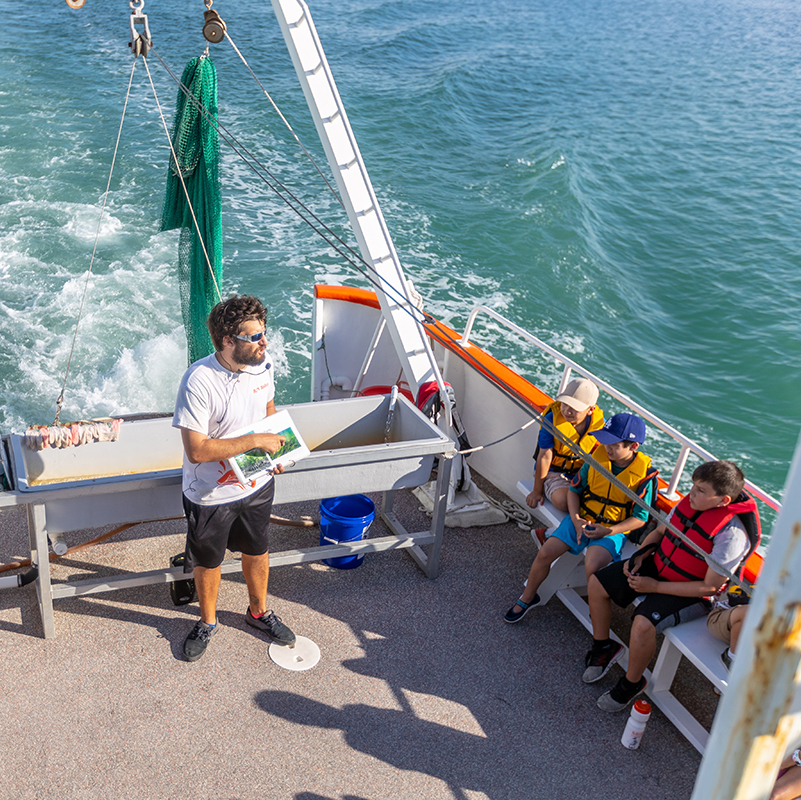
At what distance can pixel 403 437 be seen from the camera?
4.22 meters

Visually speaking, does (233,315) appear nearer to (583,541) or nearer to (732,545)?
(583,541)

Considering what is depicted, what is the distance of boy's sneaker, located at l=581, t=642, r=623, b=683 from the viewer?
138 inches

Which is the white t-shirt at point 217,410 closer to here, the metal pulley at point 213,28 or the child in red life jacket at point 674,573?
the child in red life jacket at point 674,573

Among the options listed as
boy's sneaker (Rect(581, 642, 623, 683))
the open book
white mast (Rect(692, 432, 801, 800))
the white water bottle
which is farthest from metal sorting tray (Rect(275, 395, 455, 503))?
white mast (Rect(692, 432, 801, 800))

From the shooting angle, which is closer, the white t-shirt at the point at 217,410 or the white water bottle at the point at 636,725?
the white t-shirt at the point at 217,410

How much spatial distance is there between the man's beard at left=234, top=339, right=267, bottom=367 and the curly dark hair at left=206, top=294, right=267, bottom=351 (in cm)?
5

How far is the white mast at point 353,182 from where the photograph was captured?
407 cm

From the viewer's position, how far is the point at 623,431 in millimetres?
3523

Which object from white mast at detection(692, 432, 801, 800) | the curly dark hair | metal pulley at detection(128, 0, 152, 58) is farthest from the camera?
metal pulley at detection(128, 0, 152, 58)

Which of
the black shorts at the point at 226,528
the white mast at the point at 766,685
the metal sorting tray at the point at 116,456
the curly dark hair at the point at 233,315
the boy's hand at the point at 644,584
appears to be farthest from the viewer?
the metal sorting tray at the point at 116,456

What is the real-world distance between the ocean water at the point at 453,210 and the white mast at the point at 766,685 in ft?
25.6

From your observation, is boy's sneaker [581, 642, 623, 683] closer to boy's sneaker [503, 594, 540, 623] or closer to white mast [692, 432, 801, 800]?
boy's sneaker [503, 594, 540, 623]

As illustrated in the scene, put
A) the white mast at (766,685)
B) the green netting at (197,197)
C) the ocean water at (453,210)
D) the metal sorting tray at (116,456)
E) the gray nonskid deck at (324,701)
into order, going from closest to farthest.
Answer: the white mast at (766,685)
the gray nonskid deck at (324,701)
the metal sorting tray at (116,456)
the green netting at (197,197)
the ocean water at (453,210)

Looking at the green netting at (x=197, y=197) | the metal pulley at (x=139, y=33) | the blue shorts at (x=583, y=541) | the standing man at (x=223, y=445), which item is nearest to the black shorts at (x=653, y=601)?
the blue shorts at (x=583, y=541)
